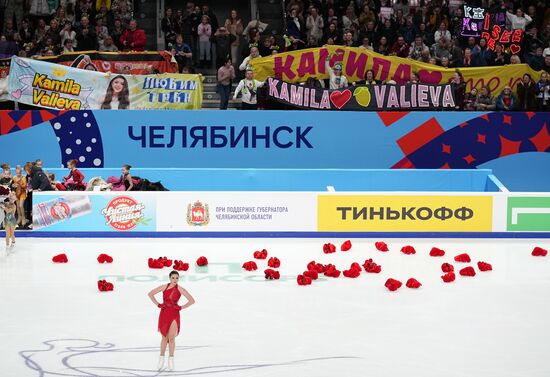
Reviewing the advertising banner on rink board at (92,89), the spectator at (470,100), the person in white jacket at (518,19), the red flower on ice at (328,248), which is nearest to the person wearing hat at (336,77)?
the spectator at (470,100)

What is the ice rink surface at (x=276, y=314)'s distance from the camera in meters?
14.0

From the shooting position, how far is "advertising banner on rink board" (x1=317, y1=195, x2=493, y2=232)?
21.6 m

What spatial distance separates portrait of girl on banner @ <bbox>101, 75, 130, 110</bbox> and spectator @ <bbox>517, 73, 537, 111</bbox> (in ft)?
31.2

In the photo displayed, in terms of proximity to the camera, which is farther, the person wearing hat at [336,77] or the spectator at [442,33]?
the spectator at [442,33]

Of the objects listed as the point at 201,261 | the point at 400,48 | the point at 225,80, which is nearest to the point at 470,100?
the point at 400,48

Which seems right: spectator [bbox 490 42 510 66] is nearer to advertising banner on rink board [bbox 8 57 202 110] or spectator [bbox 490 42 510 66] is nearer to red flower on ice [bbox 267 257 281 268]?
advertising banner on rink board [bbox 8 57 202 110]

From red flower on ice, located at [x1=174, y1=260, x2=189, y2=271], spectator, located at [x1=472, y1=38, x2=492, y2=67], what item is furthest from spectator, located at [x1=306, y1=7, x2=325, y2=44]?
red flower on ice, located at [x1=174, y1=260, x2=189, y2=271]

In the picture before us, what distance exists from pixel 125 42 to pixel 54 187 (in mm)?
5339

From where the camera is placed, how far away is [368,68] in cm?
2573

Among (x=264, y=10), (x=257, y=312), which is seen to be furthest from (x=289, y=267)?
(x=264, y=10)

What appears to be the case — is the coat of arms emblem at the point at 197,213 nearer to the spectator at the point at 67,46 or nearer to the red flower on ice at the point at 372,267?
the red flower on ice at the point at 372,267

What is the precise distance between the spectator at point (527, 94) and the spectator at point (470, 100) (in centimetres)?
108

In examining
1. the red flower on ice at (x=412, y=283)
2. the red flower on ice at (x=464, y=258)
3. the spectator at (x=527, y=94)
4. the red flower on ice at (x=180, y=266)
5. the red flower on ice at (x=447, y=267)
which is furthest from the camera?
the spectator at (x=527, y=94)

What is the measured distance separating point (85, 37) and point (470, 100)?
9.61m
